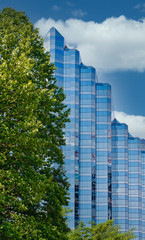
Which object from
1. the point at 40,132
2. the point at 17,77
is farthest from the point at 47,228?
the point at 17,77

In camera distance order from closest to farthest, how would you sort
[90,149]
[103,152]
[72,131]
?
1. [72,131]
2. [90,149]
3. [103,152]

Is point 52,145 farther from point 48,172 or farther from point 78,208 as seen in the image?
point 78,208

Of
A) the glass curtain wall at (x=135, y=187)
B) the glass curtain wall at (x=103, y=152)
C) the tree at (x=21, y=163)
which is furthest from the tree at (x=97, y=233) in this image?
the glass curtain wall at (x=135, y=187)

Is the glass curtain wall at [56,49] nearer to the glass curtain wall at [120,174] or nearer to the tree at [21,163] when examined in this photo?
the glass curtain wall at [120,174]

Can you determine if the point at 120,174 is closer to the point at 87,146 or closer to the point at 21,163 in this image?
the point at 87,146

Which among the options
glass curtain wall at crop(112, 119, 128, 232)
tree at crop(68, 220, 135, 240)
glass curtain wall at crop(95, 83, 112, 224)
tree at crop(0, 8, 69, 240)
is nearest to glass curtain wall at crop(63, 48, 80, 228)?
glass curtain wall at crop(95, 83, 112, 224)

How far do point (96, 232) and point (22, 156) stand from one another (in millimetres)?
23518

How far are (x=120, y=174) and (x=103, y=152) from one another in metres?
14.8

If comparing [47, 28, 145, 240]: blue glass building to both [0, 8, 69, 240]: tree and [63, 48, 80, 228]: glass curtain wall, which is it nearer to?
[63, 48, 80, 228]: glass curtain wall

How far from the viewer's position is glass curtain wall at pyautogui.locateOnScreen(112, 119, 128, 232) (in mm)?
150125

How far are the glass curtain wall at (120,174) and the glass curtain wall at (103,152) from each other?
6.15m

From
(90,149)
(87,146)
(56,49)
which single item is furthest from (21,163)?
(56,49)

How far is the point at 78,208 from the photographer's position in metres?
137

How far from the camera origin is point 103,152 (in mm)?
146000
